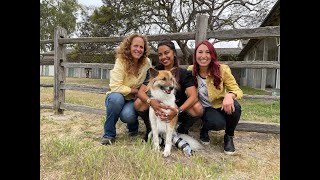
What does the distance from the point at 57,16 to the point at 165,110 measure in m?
25.9

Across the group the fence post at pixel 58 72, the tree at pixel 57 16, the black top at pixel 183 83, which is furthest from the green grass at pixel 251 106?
the tree at pixel 57 16

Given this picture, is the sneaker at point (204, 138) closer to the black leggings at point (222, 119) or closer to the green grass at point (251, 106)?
the black leggings at point (222, 119)

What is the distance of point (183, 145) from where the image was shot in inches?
130

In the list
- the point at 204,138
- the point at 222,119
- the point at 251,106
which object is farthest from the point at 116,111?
the point at 251,106

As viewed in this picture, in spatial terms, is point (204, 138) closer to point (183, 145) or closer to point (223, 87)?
point (183, 145)

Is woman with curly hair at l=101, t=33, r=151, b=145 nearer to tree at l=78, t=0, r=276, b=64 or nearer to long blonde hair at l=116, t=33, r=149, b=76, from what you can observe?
long blonde hair at l=116, t=33, r=149, b=76

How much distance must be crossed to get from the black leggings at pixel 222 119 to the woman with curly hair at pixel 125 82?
97cm

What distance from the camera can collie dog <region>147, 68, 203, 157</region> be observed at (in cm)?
323

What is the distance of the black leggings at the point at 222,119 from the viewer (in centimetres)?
338

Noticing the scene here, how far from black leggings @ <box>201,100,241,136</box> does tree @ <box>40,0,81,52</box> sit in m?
23.3
